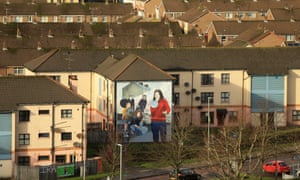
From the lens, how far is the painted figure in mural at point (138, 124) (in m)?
71.8

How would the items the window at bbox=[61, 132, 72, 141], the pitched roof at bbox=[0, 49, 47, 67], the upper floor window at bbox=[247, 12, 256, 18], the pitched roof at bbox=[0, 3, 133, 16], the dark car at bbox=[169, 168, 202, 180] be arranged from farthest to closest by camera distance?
the pitched roof at bbox=[0, 3, 133, 16] → the upper floor window at bbox=[247, 12, 256, 18] → the pitched roof at bbox=[0, 49, 47, 67] → the window at bbox=[61, 132, 72, 141] → the dark car at bbox=[169, 168, 202, 180]

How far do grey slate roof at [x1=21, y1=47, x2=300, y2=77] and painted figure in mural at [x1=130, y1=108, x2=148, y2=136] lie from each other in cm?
622

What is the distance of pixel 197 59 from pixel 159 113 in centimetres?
823

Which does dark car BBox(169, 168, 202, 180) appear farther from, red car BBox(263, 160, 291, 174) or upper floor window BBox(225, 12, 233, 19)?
upper floor window BBox(225, 12, 233, 19)

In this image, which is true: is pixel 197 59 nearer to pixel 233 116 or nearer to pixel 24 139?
pixel 233 116

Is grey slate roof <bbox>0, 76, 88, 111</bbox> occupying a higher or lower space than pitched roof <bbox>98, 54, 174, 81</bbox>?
lower

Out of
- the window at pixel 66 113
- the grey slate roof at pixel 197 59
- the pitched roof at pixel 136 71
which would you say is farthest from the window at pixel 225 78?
the window at pixel 66 113

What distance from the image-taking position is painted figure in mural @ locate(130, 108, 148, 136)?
7175 centimetres

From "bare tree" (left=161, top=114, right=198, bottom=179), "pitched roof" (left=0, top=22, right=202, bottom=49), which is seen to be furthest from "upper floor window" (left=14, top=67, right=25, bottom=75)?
"bare tree" (left=161, top=114, right=198, bottom=179)

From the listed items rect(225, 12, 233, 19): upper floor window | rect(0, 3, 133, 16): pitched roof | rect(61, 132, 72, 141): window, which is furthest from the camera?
rect(0, 3, 133, 16): pitched roof

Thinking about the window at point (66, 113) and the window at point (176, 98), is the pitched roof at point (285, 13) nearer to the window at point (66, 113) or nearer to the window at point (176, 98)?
the window at point (176, 98)

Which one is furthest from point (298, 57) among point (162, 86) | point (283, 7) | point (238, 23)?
point (283, 7)

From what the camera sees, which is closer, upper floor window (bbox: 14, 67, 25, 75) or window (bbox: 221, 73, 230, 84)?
window (bbox: 221, 73, 230, 84)

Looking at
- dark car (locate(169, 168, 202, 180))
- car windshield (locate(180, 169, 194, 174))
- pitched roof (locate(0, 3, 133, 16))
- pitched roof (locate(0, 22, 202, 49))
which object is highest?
pitched roof (locate(0, 3, 133, 16))
